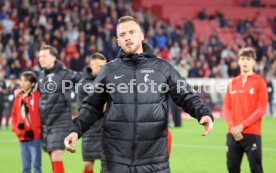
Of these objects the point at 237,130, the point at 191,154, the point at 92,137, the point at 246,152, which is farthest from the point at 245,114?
the point at 191,154

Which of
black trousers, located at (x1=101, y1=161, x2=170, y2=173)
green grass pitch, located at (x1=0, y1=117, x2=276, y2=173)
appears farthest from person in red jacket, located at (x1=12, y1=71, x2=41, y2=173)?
black trousers, located at (x1=101, y1=161, x2=170, y2=173)

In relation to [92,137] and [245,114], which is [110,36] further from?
[245,114]

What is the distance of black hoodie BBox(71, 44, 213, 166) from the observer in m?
5.54

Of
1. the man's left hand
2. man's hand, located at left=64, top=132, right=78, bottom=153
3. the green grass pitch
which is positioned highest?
man's hand, located at left=64, top=132, right=78, bottom=153

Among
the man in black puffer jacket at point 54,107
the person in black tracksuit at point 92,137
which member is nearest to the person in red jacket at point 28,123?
the man in black puffer jacket at point 54,107

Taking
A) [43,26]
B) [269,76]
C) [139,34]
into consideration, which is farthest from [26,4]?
[139,34]

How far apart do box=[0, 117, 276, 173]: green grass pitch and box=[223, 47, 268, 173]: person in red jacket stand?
125 inches

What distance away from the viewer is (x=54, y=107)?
9.30 metres

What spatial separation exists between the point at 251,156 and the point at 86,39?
780 inches

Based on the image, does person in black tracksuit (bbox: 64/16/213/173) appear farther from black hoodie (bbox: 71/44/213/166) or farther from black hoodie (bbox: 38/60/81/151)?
black hoodie (bbox: 38/60/81/151)

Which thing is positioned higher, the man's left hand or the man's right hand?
the man's left hand

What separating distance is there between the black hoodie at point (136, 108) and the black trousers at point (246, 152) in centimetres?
275

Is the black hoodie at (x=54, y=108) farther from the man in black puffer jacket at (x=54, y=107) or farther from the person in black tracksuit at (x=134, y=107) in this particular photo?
the person in black tracksuit at (x=134, y=107)

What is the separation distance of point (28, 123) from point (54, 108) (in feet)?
1.55
